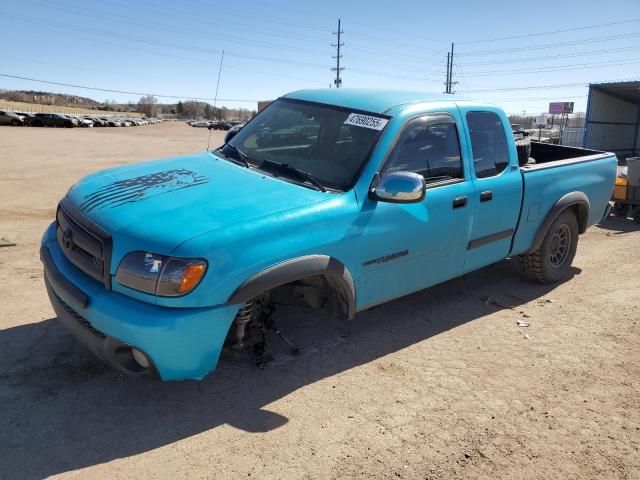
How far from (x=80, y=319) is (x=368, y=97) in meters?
2.64

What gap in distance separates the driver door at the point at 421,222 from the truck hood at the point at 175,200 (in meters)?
0.50

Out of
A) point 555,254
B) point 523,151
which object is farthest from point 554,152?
point 555,254

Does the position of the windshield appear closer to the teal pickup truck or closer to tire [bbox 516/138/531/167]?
the teal pickup truck

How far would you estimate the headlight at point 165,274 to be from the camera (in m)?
2.78

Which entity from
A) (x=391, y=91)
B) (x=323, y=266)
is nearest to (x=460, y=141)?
(x=391, y=91)

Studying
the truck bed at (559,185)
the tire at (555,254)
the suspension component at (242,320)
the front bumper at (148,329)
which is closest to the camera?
the front bumper at (148,329)

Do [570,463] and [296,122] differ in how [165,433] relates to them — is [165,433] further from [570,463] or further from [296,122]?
[296,122]

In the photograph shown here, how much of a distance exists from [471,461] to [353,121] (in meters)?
2.41

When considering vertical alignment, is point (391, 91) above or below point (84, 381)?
above

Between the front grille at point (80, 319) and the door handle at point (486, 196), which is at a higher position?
the door handle at point (486, 196)

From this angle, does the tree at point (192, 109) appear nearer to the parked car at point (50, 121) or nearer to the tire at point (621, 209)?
the parked car at point (50, 121)

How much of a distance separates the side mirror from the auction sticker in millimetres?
543

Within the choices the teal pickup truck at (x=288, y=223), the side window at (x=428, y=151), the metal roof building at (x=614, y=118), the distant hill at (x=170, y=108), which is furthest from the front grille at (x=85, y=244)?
the distant hill at (x=170, y=108)

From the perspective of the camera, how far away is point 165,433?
2.96m
